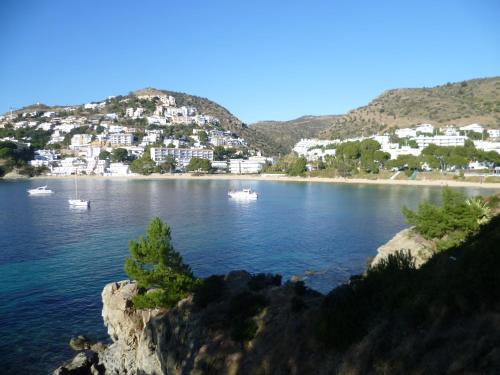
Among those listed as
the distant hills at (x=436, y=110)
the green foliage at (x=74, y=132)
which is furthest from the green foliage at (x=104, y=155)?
the distant hills at (x=436, y=110)

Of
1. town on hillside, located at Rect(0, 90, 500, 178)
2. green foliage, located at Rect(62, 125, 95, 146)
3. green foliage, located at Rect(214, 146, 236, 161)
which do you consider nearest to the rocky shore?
town on hillside, located at Rect(0, 90, 500, 178)

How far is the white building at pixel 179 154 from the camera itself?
16062cm

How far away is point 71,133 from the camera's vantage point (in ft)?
632

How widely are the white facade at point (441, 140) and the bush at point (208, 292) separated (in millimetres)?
124810

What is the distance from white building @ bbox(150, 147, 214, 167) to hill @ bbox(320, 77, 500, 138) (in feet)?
200

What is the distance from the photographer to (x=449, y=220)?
91.2 ft

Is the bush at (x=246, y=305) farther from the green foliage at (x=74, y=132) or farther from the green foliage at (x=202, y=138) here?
the green foliage at (x=74, y=132)

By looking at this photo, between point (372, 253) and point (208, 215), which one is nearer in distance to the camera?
point (372, 253)

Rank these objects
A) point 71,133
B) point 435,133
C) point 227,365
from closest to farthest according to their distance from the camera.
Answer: point 227,365 < point 435,133 < point 71,133

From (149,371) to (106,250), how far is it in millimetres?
21974

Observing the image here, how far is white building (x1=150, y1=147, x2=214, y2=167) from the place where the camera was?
16062 centimetres

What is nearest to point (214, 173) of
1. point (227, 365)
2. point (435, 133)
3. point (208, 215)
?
point (435, 133)

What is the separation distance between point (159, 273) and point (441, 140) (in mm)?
129740

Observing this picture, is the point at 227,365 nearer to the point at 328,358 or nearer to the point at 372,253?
the point at 328,358
